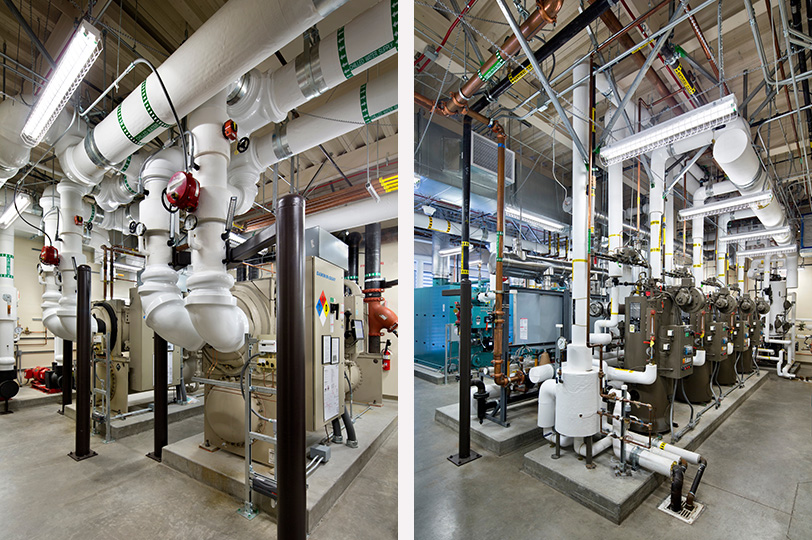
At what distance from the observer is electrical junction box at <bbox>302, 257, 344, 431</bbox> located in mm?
2561

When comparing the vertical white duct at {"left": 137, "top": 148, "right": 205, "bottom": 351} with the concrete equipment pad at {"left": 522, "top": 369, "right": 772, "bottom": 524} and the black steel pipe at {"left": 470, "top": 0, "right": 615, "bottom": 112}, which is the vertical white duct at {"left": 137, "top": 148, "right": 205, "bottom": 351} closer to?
the black steel pipe at {"left": 470, "top": 0, "right": 615, "bottom": 112}

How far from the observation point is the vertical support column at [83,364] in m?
3.07

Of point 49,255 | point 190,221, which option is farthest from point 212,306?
point 49,255

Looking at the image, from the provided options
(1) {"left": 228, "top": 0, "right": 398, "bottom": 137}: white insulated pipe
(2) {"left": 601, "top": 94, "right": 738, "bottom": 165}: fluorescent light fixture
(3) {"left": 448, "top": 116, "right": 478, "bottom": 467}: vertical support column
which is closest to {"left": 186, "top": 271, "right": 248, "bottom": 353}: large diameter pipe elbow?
(1) {"left": 228, "top": 0, "right": 398, "bottom": 137}: white insulated pipe

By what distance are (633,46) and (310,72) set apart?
74.0 inches

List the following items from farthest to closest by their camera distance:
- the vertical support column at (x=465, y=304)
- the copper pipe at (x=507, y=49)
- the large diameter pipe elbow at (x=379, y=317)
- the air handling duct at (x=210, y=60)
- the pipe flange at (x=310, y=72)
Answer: the large diameter pipe elbow at (x=379, y=317) → the vertical support column at (x=465, y=304) → the pipe flange at (x=310, y=72) → the copper pipe at (x=507, y=49) → the air handling duct at (x=210, y=60)

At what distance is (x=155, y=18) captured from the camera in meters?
2.04

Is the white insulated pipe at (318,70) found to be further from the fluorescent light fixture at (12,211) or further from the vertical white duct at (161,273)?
the fluorescent light fixture at (12,211)

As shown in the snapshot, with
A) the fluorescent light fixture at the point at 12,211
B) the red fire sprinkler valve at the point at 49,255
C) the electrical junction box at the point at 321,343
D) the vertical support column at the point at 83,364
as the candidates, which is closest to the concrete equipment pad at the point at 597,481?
the electrical junction box at the point at 321,343

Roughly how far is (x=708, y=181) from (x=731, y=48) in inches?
115

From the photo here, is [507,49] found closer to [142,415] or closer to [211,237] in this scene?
[211,237]

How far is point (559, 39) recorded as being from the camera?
1927mm

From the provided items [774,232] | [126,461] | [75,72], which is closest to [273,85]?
[75,72]

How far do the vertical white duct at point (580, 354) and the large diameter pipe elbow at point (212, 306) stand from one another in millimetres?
2410
